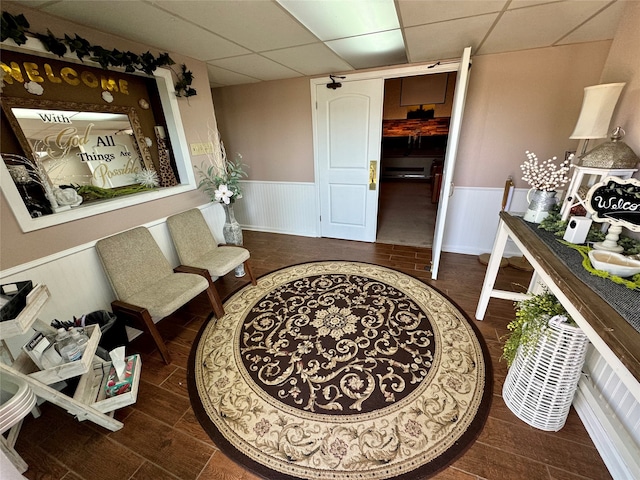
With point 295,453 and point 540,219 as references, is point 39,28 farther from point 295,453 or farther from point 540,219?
point 540,219

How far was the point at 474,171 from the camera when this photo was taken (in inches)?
120

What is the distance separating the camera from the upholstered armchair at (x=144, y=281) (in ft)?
5.85

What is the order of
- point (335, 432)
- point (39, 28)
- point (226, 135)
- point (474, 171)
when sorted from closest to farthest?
point (335, 432) → point (39, 28) → point (474, 171) → point (226, 135)

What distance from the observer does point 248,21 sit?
1.80m

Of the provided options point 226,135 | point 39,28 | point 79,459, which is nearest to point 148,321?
point 79,459

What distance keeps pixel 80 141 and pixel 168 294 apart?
1289 mm

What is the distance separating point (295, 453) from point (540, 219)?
7.16 feet

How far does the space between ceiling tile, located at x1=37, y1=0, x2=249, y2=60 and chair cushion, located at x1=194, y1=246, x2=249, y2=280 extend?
1.84 metres

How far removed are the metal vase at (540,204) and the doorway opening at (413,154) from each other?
1876mm

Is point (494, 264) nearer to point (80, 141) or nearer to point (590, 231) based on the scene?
point (590, 231)

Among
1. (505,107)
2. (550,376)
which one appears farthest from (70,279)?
(505,107)

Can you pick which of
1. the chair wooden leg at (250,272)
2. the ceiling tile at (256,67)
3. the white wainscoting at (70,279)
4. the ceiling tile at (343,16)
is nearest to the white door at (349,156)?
the ceiling tile at (256,67)

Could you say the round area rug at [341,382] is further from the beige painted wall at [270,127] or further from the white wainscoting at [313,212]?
the beige painted wall at [270,127]

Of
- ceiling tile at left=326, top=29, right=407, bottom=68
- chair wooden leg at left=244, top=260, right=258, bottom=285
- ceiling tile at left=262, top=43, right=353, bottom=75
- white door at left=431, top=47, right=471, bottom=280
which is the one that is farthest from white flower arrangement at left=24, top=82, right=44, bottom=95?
white door at left=431, top=47, right=471, bottom=280
